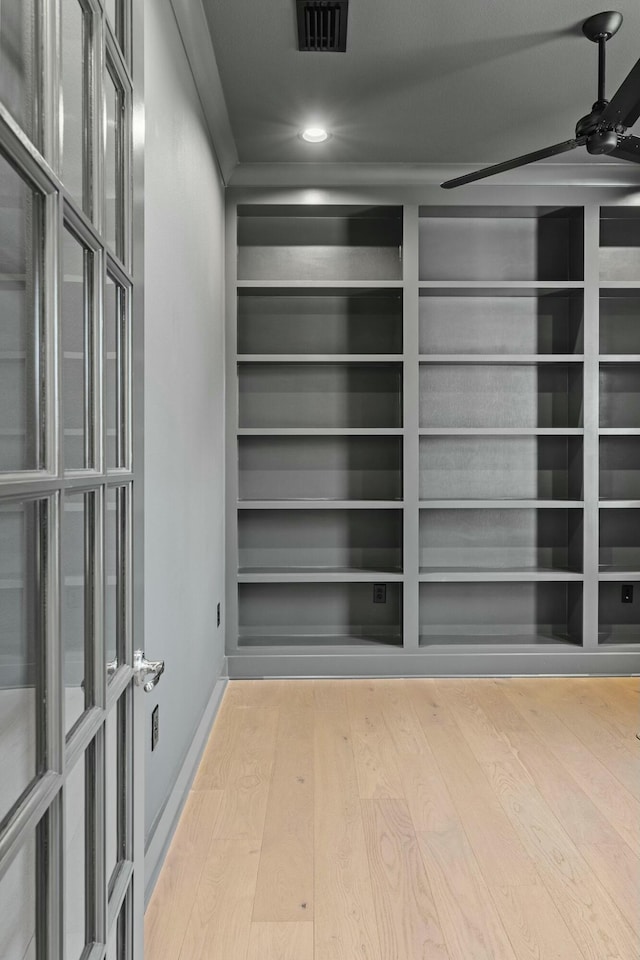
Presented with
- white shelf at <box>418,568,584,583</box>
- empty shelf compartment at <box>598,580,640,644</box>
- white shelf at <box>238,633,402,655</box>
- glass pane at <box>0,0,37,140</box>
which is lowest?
white shelf at <box>238,633,402,655</box>

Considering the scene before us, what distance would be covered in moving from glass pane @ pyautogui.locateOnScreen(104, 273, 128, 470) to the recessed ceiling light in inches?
97.6

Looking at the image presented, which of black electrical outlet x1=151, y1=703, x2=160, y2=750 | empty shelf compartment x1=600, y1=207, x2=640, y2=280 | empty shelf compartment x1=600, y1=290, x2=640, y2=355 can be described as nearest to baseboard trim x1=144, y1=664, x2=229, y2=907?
black electrical outlet x1=151, y1=703, x2=160, y2=750

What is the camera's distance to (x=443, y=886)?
176cm

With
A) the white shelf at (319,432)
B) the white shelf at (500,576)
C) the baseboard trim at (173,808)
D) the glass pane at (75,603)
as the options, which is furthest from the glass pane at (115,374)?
the white shelf at (500,576)

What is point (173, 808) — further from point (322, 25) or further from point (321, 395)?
point (322, 25)

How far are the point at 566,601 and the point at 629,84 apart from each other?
108 inches

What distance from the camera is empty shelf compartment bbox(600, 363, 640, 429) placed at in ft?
12.6

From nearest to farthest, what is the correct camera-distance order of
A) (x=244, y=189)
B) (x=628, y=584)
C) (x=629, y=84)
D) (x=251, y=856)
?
(x=251, y=856) < (x=629, y=84) < (x=244, y=189) < (x=628, y=584)

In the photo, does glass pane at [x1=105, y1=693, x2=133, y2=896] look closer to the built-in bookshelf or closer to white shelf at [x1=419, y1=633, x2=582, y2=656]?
white shelf at [x1=419, y1=633, x2=582, y2=656]

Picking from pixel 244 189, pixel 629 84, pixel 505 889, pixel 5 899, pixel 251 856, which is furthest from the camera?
pixel 244 189

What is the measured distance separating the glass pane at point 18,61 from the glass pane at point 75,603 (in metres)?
0.41

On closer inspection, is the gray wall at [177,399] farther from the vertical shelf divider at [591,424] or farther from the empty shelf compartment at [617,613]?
the empty shelf compartment at [617,613]

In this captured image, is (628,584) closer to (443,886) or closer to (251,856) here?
(443,886)

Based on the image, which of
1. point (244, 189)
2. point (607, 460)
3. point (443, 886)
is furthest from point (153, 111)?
point (607, 460)
